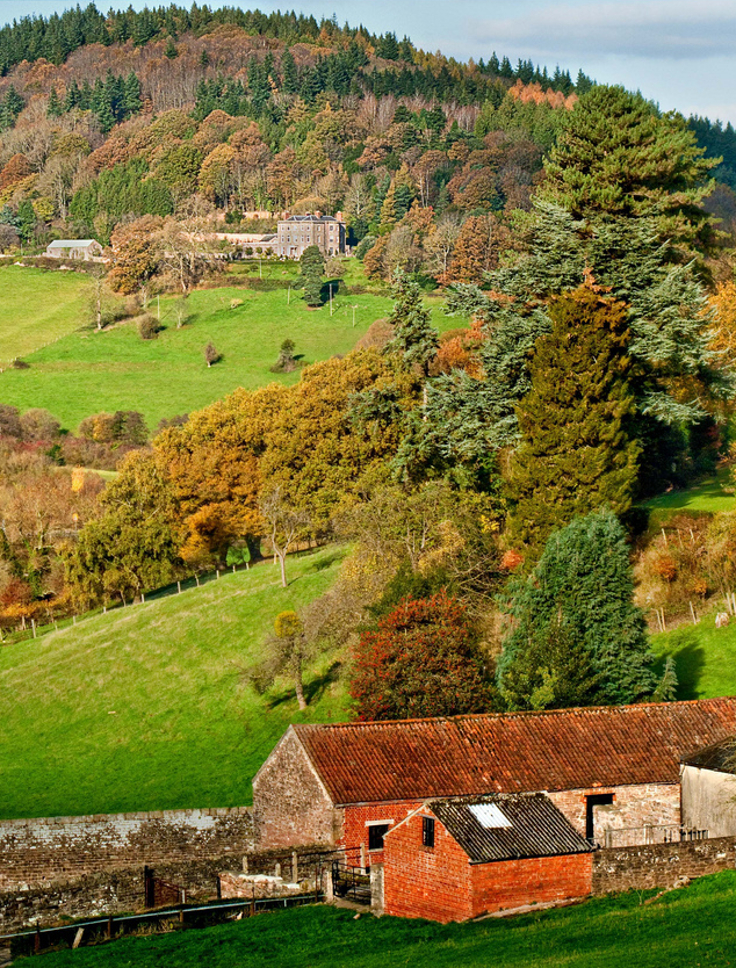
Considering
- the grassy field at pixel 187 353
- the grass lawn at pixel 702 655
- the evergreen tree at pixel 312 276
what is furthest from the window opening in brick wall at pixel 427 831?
the evergreen tree at pixel 312 276

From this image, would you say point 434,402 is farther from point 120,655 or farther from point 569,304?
point 120,655

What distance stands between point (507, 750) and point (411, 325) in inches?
1430

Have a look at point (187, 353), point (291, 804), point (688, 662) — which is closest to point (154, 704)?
point (688, 662)

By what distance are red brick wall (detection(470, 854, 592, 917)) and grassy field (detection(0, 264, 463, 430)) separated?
92.3 metres

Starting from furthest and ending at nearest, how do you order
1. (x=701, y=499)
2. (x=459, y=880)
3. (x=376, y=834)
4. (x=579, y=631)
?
(x=701, y=499) < (x=579, y=631) < (x=376, y=834) < (x=459, y=880)

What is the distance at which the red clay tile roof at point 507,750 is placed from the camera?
117 feet

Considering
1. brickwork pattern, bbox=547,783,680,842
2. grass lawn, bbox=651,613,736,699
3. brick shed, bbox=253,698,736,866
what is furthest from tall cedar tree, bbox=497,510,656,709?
brickwork pattern, bbox=547,783,680,842

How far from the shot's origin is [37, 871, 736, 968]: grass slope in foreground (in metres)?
23.9

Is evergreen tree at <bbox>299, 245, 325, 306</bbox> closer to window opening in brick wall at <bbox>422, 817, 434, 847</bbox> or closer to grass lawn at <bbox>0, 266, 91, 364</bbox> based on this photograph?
grass lawn at <bbox>0, 266, 91, 364</bbox>

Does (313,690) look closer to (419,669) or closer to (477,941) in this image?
(419,669)

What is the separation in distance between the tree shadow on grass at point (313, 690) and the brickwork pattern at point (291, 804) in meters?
15.8

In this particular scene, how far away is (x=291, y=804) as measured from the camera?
120 feet

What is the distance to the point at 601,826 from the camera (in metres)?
36.2

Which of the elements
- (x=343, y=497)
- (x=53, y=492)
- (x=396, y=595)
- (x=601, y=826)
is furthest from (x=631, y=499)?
(x=53, y=492)
